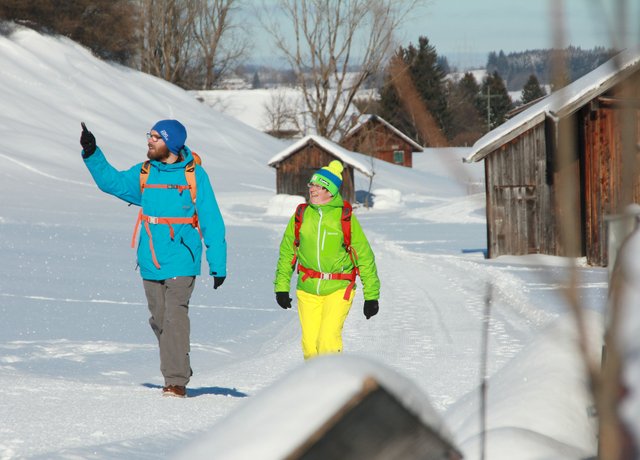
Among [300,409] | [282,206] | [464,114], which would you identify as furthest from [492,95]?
[282,206]

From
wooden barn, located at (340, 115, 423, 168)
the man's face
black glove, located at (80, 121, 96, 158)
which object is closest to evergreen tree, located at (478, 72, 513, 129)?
the man's face

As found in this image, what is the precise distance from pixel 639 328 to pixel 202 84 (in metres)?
83.4

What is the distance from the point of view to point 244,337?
10.6 m

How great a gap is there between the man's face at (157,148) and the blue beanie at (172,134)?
3 centimetres

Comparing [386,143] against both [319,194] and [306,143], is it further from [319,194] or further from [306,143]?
[319,194]

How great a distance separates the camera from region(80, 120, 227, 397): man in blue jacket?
21.5 feet

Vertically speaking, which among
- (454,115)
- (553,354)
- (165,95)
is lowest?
(553,354)

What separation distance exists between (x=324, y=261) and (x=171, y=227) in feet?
3.29

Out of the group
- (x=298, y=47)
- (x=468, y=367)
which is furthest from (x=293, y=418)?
(x=298, y=47)

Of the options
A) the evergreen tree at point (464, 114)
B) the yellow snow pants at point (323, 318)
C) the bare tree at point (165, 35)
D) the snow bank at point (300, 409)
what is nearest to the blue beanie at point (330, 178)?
the yellow snow pants at point (323, 318)

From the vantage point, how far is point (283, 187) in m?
43.3

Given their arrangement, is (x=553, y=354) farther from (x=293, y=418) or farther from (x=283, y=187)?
(x=283, y=187)

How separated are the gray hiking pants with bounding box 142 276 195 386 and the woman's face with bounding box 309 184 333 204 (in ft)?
3.10

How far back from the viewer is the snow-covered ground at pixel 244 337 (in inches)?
72.9
